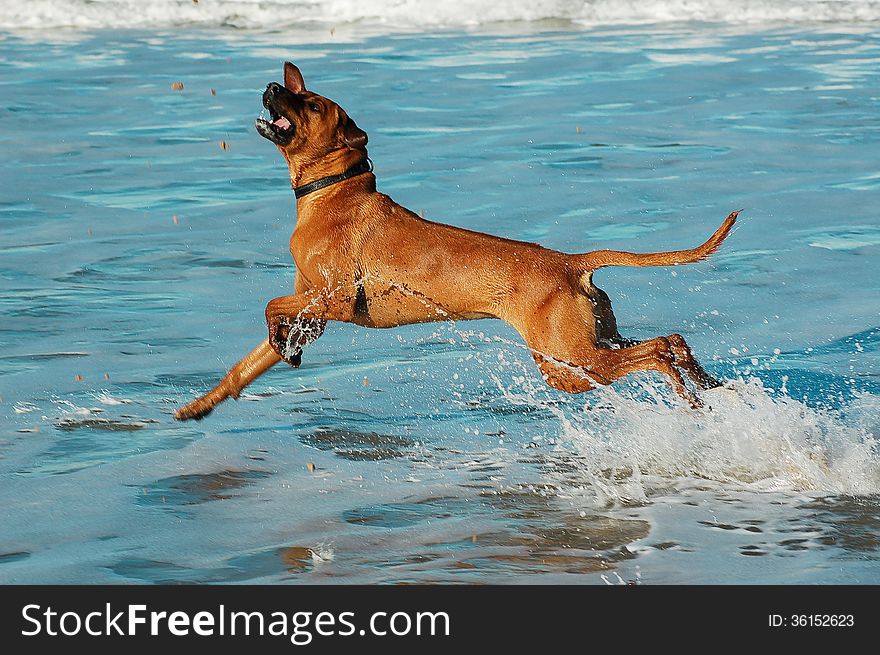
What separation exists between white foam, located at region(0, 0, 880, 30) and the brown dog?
16.7 metres

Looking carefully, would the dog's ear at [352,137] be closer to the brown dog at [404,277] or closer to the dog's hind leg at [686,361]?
the brown dog at [404,277]

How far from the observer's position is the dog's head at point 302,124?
20.6 ft

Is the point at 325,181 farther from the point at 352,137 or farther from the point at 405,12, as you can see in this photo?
the point at 405,12

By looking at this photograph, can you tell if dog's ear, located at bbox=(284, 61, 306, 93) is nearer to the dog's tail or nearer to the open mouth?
the open mouth

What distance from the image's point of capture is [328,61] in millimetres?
18203

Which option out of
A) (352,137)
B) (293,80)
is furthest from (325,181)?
(293,80)

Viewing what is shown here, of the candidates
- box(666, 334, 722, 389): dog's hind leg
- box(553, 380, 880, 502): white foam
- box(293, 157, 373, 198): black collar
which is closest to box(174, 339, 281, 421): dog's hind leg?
box(293, 157, 373, 198): black collar

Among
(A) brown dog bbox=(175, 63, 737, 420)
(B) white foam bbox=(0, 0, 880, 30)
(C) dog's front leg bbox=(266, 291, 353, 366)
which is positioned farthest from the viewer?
(B) white foam bbox=(0, 0, 880, 30)

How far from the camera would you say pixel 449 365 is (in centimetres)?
748

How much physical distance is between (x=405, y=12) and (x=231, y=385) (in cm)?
1789

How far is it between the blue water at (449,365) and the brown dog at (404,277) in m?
0.39

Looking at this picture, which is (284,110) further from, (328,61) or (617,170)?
(328,61)

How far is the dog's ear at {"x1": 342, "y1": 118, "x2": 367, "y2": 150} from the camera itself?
6469 millimetres

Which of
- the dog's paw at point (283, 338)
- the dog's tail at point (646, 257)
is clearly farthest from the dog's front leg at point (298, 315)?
the dog's tail at point (646, 257)
